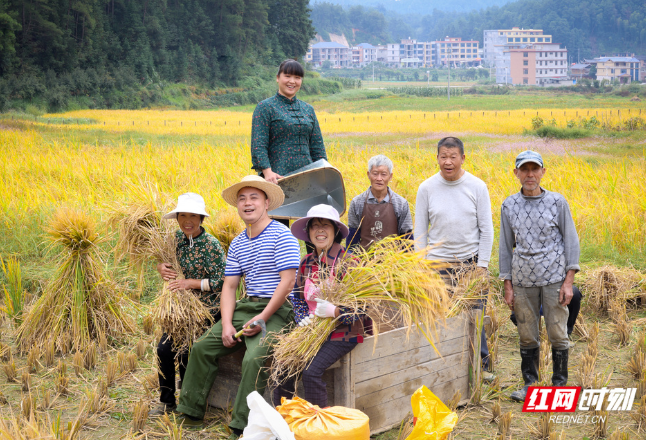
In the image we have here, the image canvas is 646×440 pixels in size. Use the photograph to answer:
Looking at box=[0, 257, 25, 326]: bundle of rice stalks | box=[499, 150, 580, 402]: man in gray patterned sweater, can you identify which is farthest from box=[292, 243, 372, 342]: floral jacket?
box=[0, 257, 25, 326]: bundle of rice stalks

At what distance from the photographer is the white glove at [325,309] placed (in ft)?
8.12

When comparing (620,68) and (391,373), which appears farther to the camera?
(620,68)

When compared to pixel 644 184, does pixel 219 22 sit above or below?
above

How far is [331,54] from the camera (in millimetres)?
147375

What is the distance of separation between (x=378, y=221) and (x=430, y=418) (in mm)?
1653

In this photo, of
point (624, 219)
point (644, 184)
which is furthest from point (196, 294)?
point (644, 184)

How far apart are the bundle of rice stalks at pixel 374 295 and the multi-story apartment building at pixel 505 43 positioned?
100 metres

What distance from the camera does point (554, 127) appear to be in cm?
1900

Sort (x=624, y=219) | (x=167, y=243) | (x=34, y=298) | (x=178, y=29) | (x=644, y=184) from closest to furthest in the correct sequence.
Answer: (x=167, y=243) < (x=34, y=298) < (x=624, y=219) < (x=644, y=184) < (x=178, y=29)

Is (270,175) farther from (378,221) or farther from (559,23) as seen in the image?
(559,23)

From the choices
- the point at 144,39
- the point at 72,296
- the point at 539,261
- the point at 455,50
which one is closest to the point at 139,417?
the point at 72,296

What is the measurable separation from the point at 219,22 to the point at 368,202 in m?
54.1

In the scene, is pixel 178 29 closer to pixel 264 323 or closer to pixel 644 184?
pixel 644 184

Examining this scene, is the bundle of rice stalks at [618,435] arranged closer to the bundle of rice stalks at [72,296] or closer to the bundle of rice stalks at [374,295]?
the bundle of rice stalks at [374,295]
